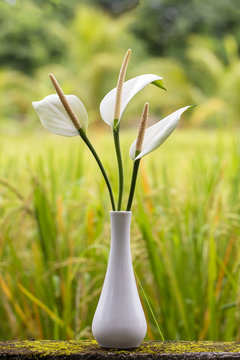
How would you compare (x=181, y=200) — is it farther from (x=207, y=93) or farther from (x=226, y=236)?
(x=207, y=93)

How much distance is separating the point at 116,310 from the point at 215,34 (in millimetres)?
9120

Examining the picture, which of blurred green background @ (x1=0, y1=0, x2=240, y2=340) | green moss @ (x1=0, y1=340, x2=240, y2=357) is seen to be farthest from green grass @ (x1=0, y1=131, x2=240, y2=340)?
green moss @ (x1=0, y1=340, x2=240, y2=357)

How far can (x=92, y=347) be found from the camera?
0.55 m

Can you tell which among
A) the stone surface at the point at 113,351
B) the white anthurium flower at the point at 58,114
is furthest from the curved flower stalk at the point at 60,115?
the stone surface at the point at 113,351

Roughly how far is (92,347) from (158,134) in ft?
Result: 0.81

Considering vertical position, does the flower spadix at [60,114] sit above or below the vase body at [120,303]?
above

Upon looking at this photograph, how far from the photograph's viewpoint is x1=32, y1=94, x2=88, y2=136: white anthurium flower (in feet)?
1.77

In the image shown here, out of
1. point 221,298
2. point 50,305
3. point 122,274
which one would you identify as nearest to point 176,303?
point 221,298

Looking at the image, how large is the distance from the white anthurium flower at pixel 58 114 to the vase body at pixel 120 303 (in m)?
0.11

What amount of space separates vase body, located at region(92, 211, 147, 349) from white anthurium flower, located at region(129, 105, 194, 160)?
0.07 metres

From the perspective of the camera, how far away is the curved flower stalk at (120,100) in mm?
517

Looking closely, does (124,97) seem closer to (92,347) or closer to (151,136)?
(151,136)

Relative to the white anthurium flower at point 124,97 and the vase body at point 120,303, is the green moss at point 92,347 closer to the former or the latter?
the vase body at point 120,303

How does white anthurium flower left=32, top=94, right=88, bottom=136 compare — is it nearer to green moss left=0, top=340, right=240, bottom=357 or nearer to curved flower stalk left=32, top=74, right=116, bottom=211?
curved flower stalk left=32, top=74, right=116, bottom=211
